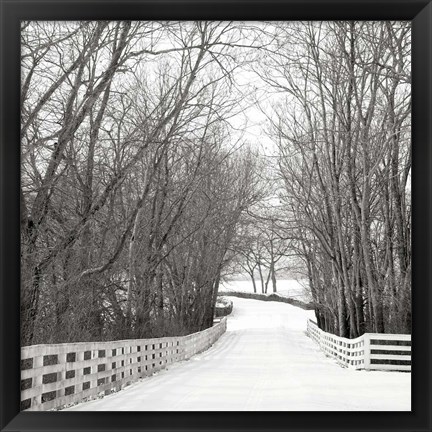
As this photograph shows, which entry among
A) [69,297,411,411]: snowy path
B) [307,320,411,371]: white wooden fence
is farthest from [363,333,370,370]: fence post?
[69,297,411,411]: snowy path

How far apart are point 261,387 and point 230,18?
4.85 metres

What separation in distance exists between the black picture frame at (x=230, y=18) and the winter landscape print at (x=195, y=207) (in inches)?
32.5

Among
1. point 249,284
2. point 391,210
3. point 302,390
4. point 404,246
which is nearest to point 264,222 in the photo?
point 391,210

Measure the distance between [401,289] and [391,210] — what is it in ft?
6.11

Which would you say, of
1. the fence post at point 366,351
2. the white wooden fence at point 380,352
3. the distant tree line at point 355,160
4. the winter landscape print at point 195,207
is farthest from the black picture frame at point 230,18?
the fence post at point 366,351

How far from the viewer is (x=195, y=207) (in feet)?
54.2

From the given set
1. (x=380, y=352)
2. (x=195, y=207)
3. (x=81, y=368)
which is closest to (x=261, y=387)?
(x=81, y=368)

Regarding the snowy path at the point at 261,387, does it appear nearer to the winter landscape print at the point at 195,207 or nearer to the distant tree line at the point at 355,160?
the winter landscape print at the point at 195,207

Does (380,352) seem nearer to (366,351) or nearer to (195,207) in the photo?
(366,351)

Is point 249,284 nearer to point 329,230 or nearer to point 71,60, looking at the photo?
point 329,230

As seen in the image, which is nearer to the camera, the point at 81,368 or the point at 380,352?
the point at 81,368

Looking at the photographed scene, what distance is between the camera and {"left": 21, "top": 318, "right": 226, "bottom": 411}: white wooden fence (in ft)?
16.2

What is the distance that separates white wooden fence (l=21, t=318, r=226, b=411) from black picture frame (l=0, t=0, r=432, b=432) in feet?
2.90

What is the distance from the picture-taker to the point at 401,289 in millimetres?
10688
